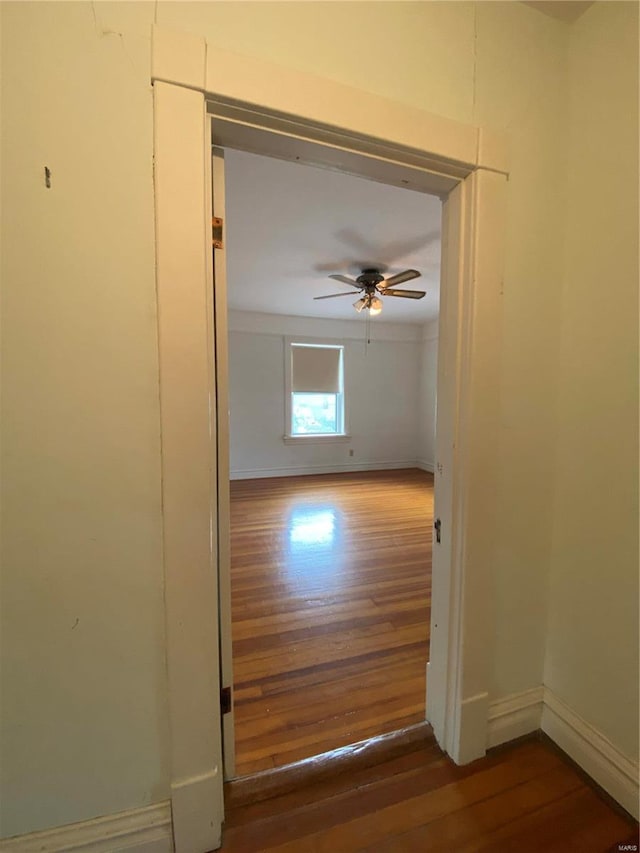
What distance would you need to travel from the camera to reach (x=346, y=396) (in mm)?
6105

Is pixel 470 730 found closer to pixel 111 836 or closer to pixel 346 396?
pixel 111 836

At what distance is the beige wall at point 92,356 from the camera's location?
81 centimetres

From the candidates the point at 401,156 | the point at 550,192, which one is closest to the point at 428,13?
the point at 401,156

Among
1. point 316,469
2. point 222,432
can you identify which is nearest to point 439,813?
point 222,432

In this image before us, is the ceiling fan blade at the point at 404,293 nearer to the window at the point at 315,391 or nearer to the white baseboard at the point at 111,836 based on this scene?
the window at the point at 315,391

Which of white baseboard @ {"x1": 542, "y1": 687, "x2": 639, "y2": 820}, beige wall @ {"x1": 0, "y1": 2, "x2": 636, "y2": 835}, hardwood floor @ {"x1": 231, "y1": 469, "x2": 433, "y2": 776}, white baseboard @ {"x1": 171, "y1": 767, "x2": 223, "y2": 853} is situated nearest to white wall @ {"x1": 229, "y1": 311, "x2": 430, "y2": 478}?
hardwood floor @ {"x1": 231, "y1": 469, "x2": 433, "y2": 776}

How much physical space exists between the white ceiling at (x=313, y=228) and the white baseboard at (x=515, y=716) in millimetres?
2111

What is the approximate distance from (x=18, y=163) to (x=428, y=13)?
4.01ft

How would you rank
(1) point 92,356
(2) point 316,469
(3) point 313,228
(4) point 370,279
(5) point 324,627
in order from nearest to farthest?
1. (1) point 92,356
2. (5) point 324,627
3. (3) point 313,228
4. (4) point 370,279
5. (2) point 316,469

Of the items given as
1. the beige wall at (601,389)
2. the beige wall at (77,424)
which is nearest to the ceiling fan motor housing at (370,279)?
the beige wall at (601,389)

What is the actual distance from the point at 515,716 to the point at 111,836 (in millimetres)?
1373

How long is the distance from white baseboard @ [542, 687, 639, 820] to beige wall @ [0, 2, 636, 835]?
138 cm

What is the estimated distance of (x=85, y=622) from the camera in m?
0.91

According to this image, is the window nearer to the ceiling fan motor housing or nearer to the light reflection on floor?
the light reflection on floor
